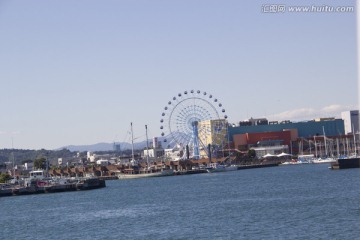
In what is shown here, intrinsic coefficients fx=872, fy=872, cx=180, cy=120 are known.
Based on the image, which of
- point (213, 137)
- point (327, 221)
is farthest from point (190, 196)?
point (213, 137)

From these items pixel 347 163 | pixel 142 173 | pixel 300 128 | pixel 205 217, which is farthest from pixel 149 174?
pixel 205 217

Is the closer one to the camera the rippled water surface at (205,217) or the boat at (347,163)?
the rippled water surface at (205,217)

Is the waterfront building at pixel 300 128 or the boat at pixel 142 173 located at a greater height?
the waterfront building at pixel 300 128

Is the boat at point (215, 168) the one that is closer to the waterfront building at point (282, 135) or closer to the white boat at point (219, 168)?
the white boat at point (219, 168)

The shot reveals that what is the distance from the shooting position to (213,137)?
119312 millimetres

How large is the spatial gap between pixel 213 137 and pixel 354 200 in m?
A: 79.6

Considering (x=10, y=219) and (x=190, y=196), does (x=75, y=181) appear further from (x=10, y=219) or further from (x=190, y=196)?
(x=10, y=219)

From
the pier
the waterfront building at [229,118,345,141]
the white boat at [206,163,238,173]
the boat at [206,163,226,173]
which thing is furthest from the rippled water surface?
the waterfront building at [229,118,345,141]

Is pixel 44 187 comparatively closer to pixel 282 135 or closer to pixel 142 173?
pixel 142 173

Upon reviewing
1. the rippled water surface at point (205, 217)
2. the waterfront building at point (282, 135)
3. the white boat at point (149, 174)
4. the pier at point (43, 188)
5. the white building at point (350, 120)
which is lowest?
the rippled water surface at point (205, 217)

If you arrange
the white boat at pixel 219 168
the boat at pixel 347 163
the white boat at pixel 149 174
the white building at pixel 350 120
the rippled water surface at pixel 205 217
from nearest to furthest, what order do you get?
the rippled water surface at pixel 205 217 < the boat at pixel 347 163 < the white boat at pixel 149 174 < the white boat at pixel 219 168 < the white building at pixel 350 120

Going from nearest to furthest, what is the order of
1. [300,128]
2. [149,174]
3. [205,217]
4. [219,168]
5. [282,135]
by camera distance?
[205,217], [149,174], [219,168], [282,135], [300,128]

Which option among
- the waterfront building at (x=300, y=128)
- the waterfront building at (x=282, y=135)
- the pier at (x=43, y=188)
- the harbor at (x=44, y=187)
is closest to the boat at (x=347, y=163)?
the harbor at (x=44, y=187)

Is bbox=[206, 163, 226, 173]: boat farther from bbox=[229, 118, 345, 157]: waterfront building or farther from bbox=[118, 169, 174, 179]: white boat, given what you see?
bbox=[229, 118, 345, 157]: waterfront building
